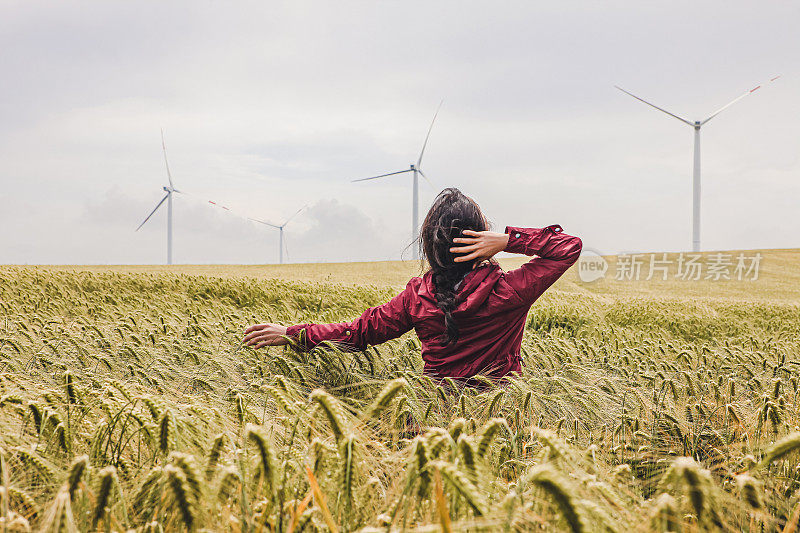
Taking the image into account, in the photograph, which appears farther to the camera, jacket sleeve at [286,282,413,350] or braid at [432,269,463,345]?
jacket sleeve at [286,282,413,350]

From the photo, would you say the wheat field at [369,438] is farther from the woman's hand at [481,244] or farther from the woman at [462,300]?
the woman's hand at [481,244]

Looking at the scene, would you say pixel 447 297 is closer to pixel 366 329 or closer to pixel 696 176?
pixel 366 329

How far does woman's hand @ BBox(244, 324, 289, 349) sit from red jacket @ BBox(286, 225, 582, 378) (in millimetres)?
83

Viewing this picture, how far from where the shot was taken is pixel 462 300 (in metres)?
4.08

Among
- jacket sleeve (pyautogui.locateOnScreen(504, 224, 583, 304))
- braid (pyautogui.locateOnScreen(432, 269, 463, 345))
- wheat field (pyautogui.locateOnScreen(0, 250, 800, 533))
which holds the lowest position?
wheat field (pyautogui.locateOnScreen(0, 250, 800, 533))

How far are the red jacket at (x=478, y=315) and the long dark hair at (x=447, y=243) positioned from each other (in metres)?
0.09

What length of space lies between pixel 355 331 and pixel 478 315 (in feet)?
3.41

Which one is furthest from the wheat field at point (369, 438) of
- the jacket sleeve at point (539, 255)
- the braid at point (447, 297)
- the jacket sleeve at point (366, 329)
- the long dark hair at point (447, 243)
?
the jacket sleeve at point (539, 255)

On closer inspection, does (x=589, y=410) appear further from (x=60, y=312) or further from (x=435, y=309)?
(x=60, y=312)

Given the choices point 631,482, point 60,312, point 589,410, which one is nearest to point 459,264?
point 589,410

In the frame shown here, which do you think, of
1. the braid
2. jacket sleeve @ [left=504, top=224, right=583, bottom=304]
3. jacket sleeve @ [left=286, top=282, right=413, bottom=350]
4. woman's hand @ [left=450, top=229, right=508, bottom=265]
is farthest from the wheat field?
woman's hand @ [left=450, top=229, right=508, bottom=265]

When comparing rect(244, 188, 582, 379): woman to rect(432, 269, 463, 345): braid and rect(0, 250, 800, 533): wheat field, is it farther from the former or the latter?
rect(0, 250, 800, 533): wheat field

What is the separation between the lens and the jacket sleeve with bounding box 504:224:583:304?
13.0ft

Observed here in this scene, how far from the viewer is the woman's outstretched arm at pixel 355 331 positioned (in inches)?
171
